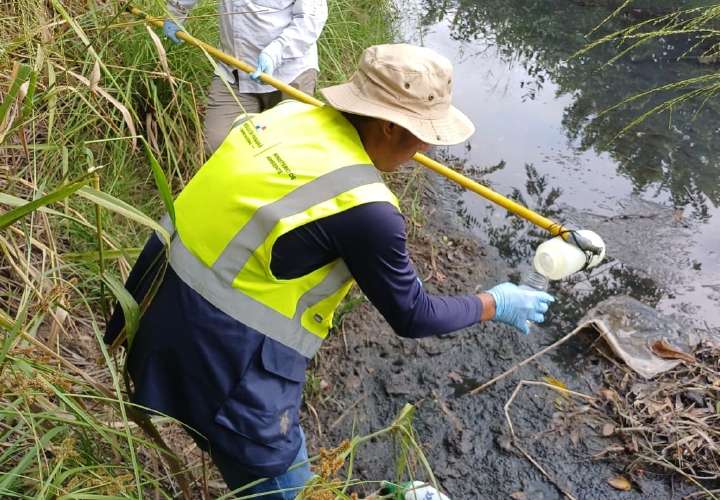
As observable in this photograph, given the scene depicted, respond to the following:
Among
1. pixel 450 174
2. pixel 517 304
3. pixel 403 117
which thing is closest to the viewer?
pixel 403 117

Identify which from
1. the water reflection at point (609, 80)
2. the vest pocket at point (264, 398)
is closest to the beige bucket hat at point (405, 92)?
the vest pocket at point (264, 398)

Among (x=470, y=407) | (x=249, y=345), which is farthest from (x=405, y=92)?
(x=470, y=407)

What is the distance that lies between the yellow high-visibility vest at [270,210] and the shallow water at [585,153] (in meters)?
2.12

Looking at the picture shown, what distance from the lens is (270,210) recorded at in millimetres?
1465

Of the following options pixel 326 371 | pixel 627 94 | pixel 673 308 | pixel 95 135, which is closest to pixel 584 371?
pixel 673 308

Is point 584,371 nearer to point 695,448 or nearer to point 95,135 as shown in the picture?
point 695,448

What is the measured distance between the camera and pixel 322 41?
4.30 metres

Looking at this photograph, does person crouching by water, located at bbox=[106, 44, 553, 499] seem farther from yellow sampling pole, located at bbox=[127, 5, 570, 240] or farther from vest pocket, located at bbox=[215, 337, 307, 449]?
yellow sampling pole, located at bbox=[127, 5, 570, 240]

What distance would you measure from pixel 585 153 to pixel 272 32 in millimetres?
2703

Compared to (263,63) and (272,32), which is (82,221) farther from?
(272,32)

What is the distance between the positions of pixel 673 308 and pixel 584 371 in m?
0.85

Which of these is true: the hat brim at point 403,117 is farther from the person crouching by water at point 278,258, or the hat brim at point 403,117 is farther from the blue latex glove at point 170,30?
the blue latex glove at point 170,30

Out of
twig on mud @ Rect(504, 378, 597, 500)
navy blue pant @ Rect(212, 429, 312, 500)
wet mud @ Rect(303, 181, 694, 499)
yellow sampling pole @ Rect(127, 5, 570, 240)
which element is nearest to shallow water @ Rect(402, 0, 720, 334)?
wet mud @ Rect(303, 181, 694, 499)

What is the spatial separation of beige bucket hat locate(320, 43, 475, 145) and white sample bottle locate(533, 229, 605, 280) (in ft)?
2.40
